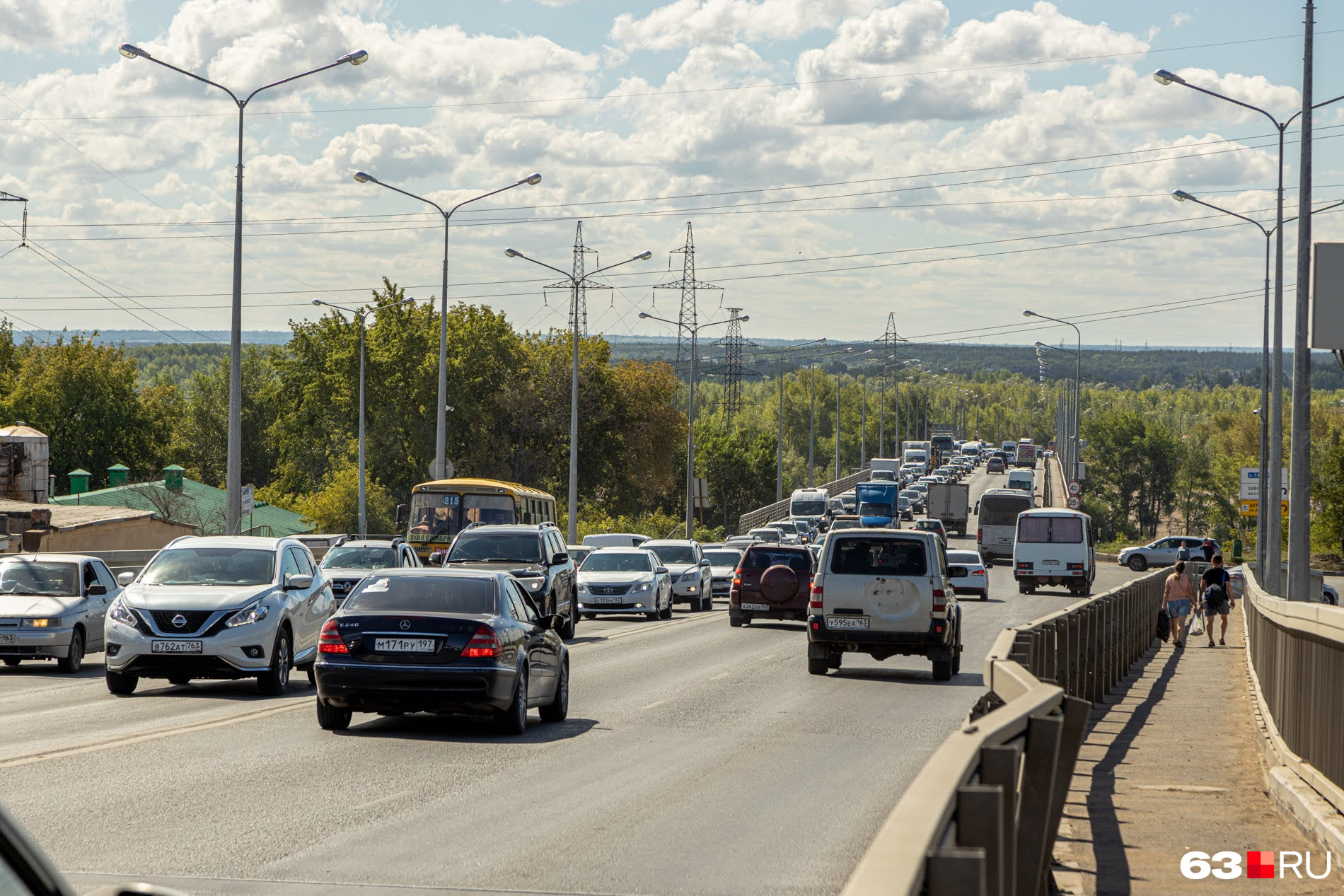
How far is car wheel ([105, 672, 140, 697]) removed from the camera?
18.3m

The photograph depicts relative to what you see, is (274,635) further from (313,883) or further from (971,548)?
(971,548)

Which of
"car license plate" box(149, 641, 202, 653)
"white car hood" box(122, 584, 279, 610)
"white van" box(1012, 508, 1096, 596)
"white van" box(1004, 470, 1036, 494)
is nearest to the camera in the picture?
"car license plate" box(149, 641, 202, 653)

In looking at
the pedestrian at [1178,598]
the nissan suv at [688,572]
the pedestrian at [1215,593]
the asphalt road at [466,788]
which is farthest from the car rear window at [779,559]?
the asphalt road at [466,788]

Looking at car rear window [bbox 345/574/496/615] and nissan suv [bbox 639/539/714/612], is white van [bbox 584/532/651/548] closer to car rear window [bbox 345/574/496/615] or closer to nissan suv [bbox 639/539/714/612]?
nissan suv [bbox 639/539/714/612]

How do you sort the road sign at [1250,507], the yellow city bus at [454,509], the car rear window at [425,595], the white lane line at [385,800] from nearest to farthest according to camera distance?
the white lane line at [385,800] < the car rear window at [425,595] < the yellow city bus at [454,509] < the road sign at [1250,507]

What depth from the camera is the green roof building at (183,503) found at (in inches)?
3036

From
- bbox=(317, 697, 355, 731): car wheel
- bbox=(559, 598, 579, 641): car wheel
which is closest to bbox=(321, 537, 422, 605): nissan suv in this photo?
bbox=(559, 598, 579, 641): car wheel

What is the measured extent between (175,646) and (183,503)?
62144 mm

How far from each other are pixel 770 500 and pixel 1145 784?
129 meters

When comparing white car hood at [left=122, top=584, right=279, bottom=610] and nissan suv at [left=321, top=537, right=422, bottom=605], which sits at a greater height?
white car hood at [left=122, top=584, right=279, bottom=610]

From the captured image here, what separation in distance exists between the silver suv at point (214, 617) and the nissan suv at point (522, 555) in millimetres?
8363

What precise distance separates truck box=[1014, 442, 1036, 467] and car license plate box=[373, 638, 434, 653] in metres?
146

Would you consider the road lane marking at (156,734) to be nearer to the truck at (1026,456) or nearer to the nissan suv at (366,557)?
the nissan suv at (366,557)

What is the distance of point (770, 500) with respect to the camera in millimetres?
142250
